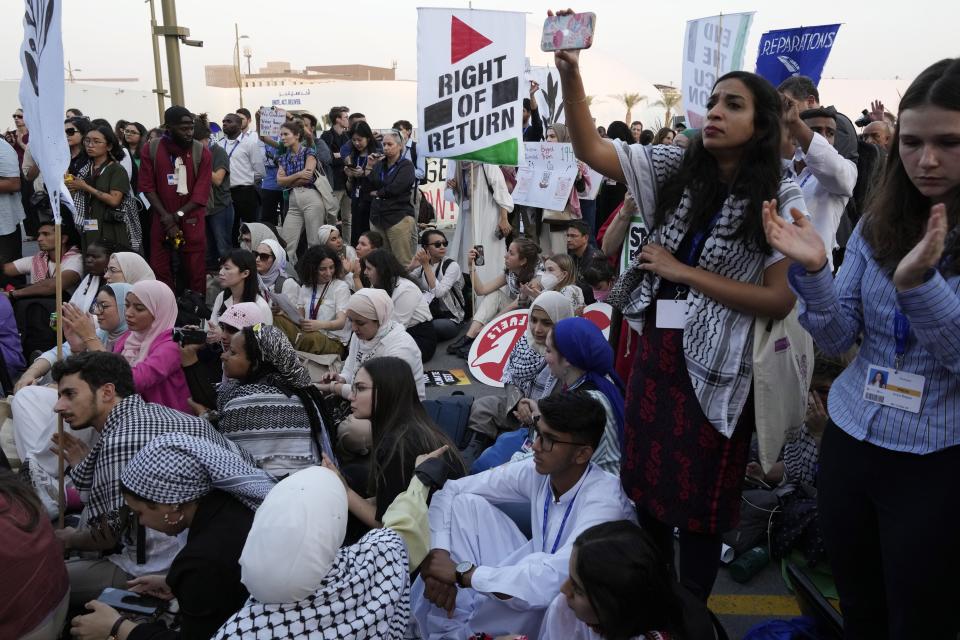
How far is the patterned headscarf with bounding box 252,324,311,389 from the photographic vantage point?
3.95m

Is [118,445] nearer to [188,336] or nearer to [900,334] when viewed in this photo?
[188,336]

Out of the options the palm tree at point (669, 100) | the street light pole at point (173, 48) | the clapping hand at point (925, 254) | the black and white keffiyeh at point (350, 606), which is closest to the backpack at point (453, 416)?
the black and white keffiyeh at point (350, 606)

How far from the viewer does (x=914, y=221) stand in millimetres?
1787

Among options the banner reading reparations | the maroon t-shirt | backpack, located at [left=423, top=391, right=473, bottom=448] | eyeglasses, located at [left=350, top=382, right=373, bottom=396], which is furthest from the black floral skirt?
the maroon t-shirt

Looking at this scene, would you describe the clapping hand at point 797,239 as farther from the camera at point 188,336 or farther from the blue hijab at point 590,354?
the camera at point 188,336

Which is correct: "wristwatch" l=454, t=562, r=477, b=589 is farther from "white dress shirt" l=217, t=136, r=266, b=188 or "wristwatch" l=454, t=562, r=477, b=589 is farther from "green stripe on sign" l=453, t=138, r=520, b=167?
"white dress shirt" l=217, t=136, r=266, b=188

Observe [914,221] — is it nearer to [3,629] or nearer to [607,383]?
[607,383]

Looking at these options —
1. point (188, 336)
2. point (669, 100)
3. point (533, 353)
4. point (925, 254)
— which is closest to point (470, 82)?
point (533, 353)

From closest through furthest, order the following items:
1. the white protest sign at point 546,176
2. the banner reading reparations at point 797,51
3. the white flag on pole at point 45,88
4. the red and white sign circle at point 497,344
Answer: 1. the white flag on pole at point 45,88
2. the banner reading reparations at point 797,51
3. the red and white sign circle at point 497,344
4. the white protest sign at point 546,176

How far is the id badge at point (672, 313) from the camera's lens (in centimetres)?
229

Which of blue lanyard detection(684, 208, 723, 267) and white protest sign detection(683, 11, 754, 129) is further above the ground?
white protest sign detection(683, 11, 754, 129)

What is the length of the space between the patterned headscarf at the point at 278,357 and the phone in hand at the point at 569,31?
2.33m

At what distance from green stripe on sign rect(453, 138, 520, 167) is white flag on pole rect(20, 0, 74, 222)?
3348 millimetres

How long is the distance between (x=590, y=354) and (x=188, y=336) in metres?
2.49
